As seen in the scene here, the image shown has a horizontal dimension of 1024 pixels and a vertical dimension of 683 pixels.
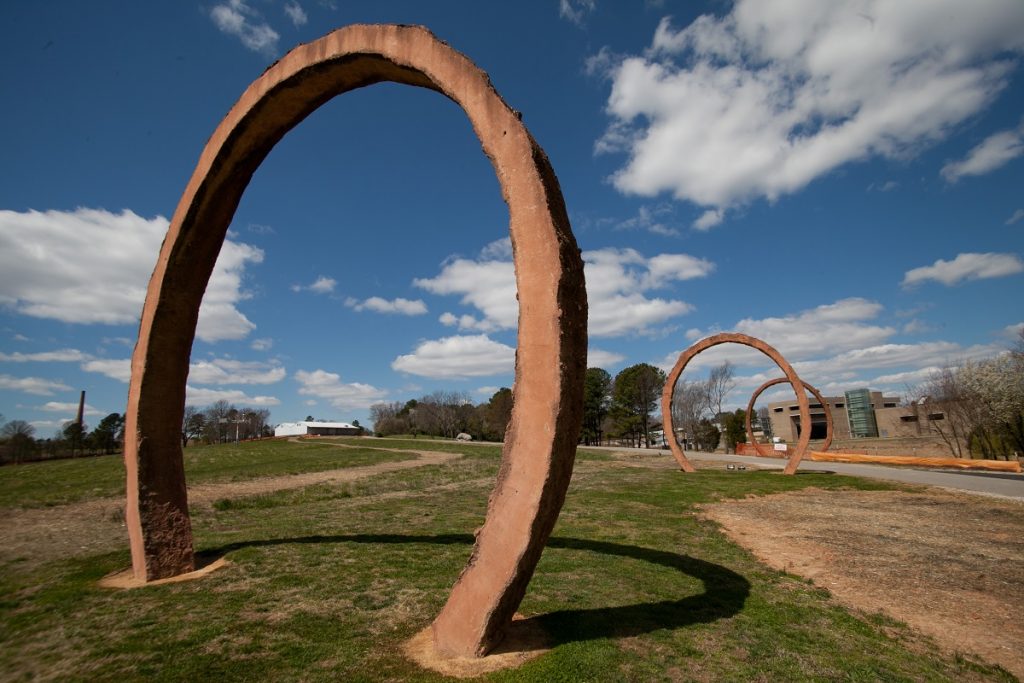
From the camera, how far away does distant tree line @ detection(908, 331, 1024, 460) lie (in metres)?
26.9

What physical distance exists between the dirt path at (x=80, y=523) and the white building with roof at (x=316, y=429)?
72.0 meters

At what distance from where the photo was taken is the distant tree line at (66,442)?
44.8 meters

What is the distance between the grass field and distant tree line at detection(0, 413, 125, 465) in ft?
159

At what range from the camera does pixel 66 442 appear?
50.9m

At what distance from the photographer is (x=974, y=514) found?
1211 centimetres

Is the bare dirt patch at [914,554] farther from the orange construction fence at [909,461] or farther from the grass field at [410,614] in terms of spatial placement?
the orange construction fence at [909,461]

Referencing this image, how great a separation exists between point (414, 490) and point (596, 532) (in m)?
9.32

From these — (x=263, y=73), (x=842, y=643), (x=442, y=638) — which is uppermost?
(x=263, y=73)

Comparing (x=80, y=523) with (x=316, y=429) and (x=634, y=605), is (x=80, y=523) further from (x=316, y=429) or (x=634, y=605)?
(x=316, y=429)

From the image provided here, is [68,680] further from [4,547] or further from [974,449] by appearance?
[974,449]

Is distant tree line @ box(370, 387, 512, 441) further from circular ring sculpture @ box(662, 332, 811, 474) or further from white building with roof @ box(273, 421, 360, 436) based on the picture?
circular ring sculpture @ box(662, 332, 811, 474)

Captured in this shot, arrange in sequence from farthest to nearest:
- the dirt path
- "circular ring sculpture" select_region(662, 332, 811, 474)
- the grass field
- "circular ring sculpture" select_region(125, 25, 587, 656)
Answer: "circular ring sculpture" select_region(662, 332, 811, 474) → the dirt path → the grass field → "circular ring sculpture" select_region(125, 25, 587, 656)

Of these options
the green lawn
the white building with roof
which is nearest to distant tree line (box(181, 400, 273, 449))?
the white building with roof

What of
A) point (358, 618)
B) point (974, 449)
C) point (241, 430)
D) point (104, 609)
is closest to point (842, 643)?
point (358, 618)
